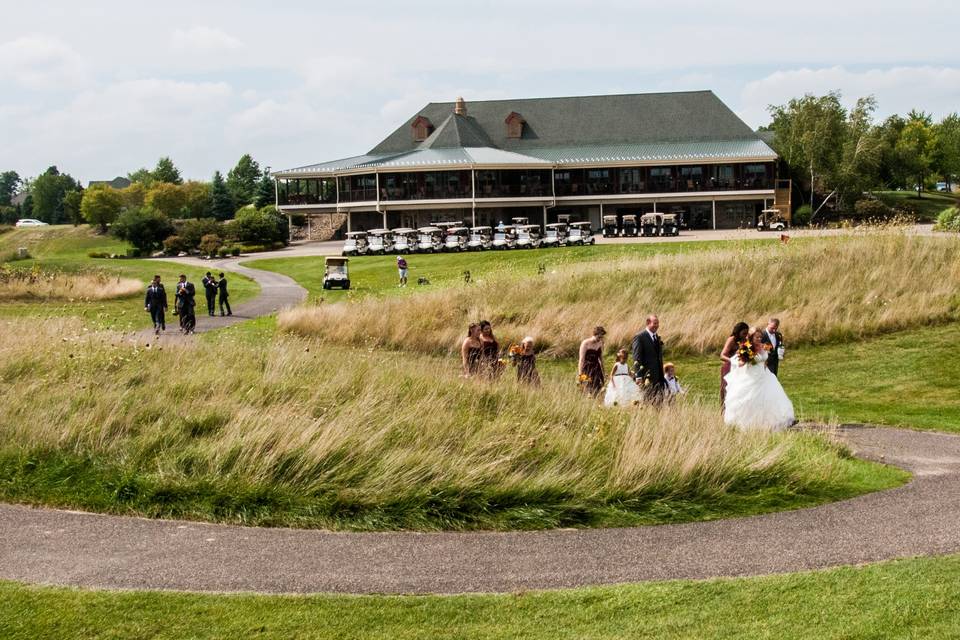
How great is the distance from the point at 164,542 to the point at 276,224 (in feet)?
215

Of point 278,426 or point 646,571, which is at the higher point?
point 278,426

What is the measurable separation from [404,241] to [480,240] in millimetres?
4222

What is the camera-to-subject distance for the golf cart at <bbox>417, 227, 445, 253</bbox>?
185 feet

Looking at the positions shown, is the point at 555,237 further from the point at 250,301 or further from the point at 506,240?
the point at 250,301

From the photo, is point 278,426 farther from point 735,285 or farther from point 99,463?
point 735,285

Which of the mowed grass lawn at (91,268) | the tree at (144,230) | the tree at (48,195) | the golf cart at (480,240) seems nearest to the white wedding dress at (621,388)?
the mowed grass lawn at (91,268)

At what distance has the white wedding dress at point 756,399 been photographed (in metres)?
14.8

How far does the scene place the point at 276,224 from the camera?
241ft

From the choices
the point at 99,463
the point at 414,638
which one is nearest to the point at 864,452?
the point at 414,638

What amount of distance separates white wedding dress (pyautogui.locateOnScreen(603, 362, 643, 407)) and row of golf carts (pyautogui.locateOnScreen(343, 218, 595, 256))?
39.0 m

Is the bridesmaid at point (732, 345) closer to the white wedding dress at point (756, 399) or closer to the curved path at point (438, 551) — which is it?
the white wedding dress at point (756, 399)

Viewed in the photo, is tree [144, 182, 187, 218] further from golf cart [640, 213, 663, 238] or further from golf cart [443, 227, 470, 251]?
golf cart [640, 213, 663, 238]

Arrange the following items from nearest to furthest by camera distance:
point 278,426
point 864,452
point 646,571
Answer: point 646,571
point 278,426
point 864,452

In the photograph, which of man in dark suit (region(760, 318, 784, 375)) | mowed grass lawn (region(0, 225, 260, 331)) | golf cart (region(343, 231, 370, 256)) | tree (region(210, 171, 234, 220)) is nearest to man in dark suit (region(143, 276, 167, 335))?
mowed grass lawn (region(0, 225, 260, 331))
